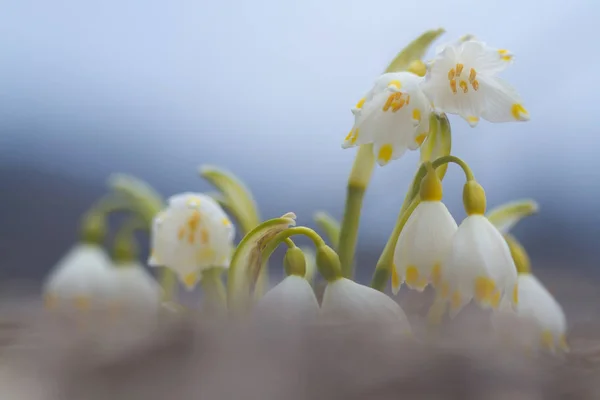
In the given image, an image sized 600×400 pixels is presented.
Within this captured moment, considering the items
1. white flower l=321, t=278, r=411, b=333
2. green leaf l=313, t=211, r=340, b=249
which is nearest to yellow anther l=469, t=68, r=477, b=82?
white flower l=321, t=278, r=411, b=333

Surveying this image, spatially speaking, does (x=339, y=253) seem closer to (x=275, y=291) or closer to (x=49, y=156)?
(x=275, y=291)

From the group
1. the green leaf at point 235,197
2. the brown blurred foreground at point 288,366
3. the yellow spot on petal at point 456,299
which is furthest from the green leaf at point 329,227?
the brown blurred foreground at point 288,366

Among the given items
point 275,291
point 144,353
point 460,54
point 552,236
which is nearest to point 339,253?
point 275,291

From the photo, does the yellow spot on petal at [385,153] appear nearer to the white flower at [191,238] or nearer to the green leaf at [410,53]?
the green leaf at [410,53]

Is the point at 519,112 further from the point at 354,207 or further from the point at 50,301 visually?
the point at 50,301

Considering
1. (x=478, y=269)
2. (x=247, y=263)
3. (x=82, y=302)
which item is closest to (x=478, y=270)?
(x=478, y=269)

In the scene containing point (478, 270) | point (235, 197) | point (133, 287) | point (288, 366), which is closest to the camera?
point (288, 366)
